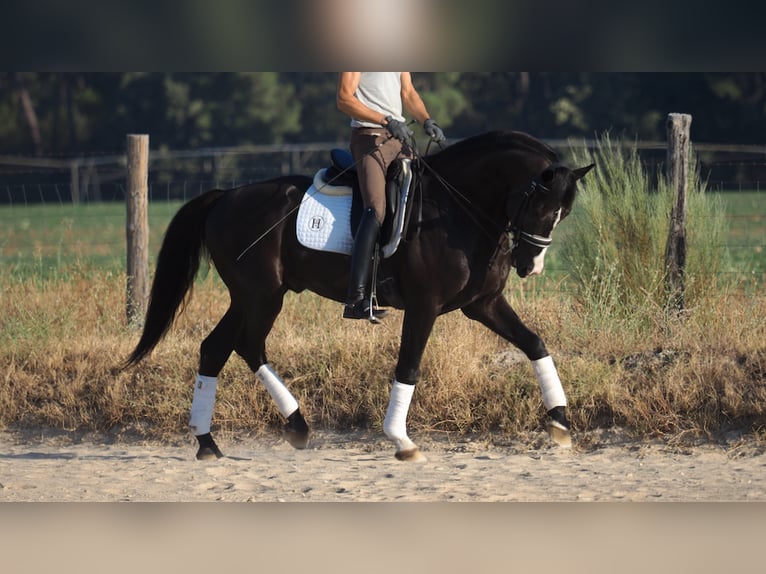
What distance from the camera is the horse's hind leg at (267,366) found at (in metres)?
6.36

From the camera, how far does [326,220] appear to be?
244 inches

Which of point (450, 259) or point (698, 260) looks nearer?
point (450, 259)

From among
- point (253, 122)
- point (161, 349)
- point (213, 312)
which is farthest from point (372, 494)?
point (253, 122)

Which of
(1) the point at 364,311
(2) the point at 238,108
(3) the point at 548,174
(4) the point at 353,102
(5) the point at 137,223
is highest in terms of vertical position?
(2) the point at 238,108

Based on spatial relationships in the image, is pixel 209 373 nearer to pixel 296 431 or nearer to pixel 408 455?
pixel 296 431

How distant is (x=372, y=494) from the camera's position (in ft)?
18.7

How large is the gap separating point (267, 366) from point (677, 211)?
375 cm

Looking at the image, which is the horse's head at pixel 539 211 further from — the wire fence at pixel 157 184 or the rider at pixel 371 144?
the wire fence at pixel 157 184

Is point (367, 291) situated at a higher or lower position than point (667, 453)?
higher

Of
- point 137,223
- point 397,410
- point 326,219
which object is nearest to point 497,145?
point 326,219

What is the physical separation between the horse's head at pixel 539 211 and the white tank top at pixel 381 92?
0.83 metres
